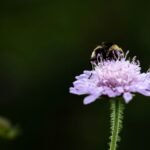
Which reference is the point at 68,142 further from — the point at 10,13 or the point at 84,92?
the point at 84,92

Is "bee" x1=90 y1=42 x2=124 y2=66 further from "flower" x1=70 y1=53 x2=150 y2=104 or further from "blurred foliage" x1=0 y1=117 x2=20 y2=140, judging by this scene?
"blurred foliage" x1=0 y1=117 x2=20 y2=140

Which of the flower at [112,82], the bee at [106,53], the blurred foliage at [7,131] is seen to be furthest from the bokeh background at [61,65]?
the flower at [112,82]

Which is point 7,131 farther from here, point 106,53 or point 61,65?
point 61,65

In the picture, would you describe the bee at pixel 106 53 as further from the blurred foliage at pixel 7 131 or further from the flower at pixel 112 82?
the blurred foliage at pixel 7 131

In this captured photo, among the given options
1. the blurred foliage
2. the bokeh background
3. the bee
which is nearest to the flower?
the bee

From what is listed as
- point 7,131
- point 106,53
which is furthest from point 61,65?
point 106,53

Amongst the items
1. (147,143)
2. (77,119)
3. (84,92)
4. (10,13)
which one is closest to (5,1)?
(10,13)

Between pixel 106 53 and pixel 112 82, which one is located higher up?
pixel 106 53
